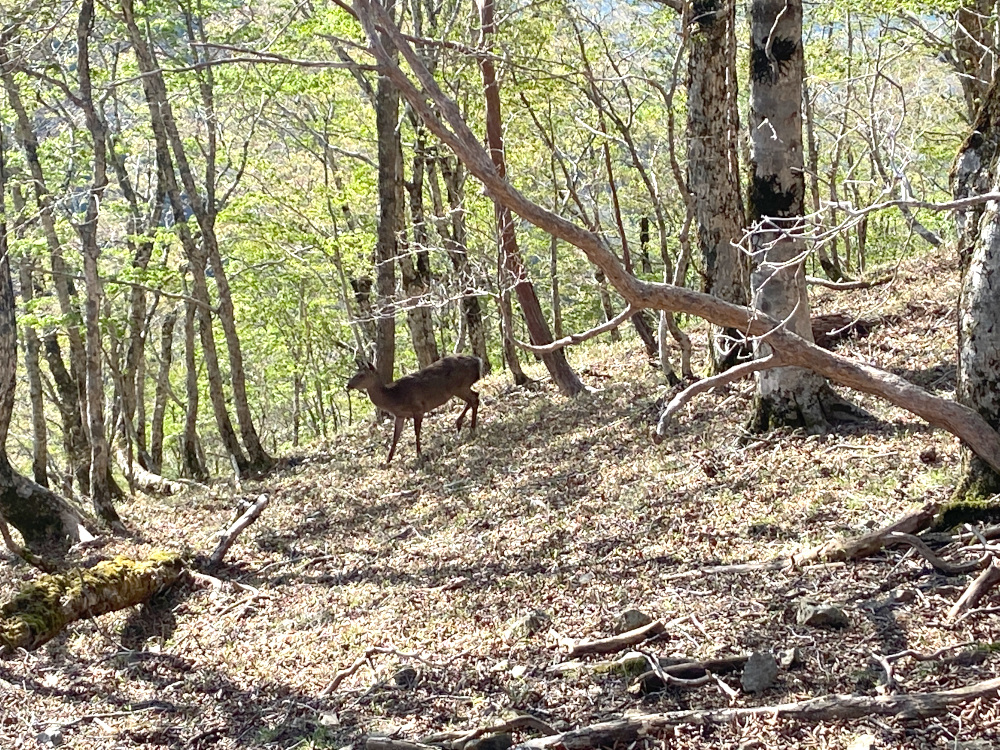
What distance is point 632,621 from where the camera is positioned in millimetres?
5301

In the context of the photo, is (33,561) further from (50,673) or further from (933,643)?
(933,643)

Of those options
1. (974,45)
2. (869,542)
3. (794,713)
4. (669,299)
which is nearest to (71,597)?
(669,299)

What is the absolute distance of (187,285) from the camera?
2341 cm

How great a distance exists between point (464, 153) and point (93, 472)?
7.71m

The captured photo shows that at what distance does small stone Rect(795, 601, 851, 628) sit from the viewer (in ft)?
16.0

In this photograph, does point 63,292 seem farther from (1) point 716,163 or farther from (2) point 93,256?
(1) point 716,163

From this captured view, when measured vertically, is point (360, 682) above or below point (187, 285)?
below

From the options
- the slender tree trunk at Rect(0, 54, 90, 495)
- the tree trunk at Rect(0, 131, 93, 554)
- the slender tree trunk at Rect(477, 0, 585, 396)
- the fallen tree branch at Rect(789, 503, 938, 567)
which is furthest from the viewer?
the slender tree trunk at Rect(0, 54, 90, 495)

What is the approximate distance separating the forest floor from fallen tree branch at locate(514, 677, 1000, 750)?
0.05 meters

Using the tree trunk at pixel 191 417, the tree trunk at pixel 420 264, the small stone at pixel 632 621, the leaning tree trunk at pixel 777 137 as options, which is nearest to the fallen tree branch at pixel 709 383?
the small stone at pixel 632 621

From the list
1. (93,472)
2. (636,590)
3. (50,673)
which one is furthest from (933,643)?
(93,472)

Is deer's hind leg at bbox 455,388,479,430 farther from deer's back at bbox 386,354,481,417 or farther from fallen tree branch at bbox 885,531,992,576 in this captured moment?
fallen tree branch at bbox 885,531,992,576

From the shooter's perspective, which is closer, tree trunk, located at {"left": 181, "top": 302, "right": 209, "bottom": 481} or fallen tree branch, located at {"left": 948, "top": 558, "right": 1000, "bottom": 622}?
fallen tree branch, located at {"left": 948, "top": 558, "right": 1000, "bottom": 622}

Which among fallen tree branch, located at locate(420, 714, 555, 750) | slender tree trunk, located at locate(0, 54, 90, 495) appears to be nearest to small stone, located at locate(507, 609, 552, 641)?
fallen tree branch, located at locate(420, 714, 555, 750)
